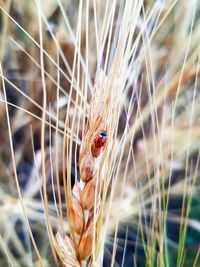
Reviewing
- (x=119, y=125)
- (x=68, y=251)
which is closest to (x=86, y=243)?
(x=68, y=251)

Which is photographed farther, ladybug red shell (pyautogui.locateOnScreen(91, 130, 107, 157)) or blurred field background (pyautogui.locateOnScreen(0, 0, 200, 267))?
blurred field background (pyautogui.locateOnScreen(0, 0, 200, 267))

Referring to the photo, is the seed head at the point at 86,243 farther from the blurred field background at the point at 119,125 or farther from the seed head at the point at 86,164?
the blurred field background at the point at 119,125

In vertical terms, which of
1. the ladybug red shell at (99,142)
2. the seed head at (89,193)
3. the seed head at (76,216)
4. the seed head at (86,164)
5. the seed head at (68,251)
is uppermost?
the ladybug red shell at (99,142)

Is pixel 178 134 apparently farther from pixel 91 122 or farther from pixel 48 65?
pixel 91 122

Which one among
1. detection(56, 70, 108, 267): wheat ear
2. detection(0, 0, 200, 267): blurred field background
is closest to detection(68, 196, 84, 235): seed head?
detection(56, 70, 108, 267): wheat ear

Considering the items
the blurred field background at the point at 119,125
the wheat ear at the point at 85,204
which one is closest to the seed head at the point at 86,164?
the wheat ear at the point at 85,204

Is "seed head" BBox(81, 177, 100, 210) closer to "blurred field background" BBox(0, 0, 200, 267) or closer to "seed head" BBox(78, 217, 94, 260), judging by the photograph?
"seed head" BBox(78, 217, 94, 260)

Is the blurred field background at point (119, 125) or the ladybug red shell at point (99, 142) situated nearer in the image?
the ladybug red shell at point (99, 142)

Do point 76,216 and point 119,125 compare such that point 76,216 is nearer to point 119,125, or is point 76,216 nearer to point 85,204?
point 85,204
